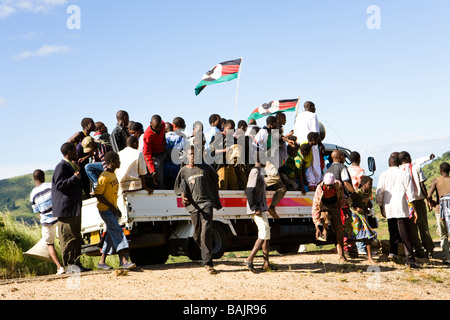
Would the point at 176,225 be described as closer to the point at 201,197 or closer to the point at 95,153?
the point at 201,197

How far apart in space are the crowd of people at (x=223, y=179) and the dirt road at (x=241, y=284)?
40 cm

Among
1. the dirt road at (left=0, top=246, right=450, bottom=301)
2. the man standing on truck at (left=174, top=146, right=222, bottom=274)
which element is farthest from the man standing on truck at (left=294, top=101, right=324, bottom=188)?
the man standing on truck at (left=174, top=146, right=222, bottom=274)

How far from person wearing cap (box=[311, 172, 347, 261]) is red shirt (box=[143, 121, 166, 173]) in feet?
9.36

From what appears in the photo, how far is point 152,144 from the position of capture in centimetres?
961

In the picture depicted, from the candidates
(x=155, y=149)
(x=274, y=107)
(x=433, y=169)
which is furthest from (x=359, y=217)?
(x=433, y=169)

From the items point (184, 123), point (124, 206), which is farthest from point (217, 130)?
point (124, 206)

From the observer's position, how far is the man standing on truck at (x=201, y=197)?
8344 mm

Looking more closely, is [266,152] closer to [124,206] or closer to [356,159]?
[356,159]

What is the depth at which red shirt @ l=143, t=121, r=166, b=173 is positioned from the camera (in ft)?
30.9

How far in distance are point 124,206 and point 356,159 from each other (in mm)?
4904

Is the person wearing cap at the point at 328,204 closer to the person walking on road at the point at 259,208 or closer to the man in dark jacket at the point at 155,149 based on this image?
the person walking on road at the point at 259,208

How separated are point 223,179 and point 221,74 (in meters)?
4.03

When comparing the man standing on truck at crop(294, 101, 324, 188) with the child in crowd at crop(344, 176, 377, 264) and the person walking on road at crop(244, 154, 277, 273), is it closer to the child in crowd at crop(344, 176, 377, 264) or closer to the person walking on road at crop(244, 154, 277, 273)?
the child in crowd at crop(344, 176, 377, 264)

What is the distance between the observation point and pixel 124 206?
8867 mm
